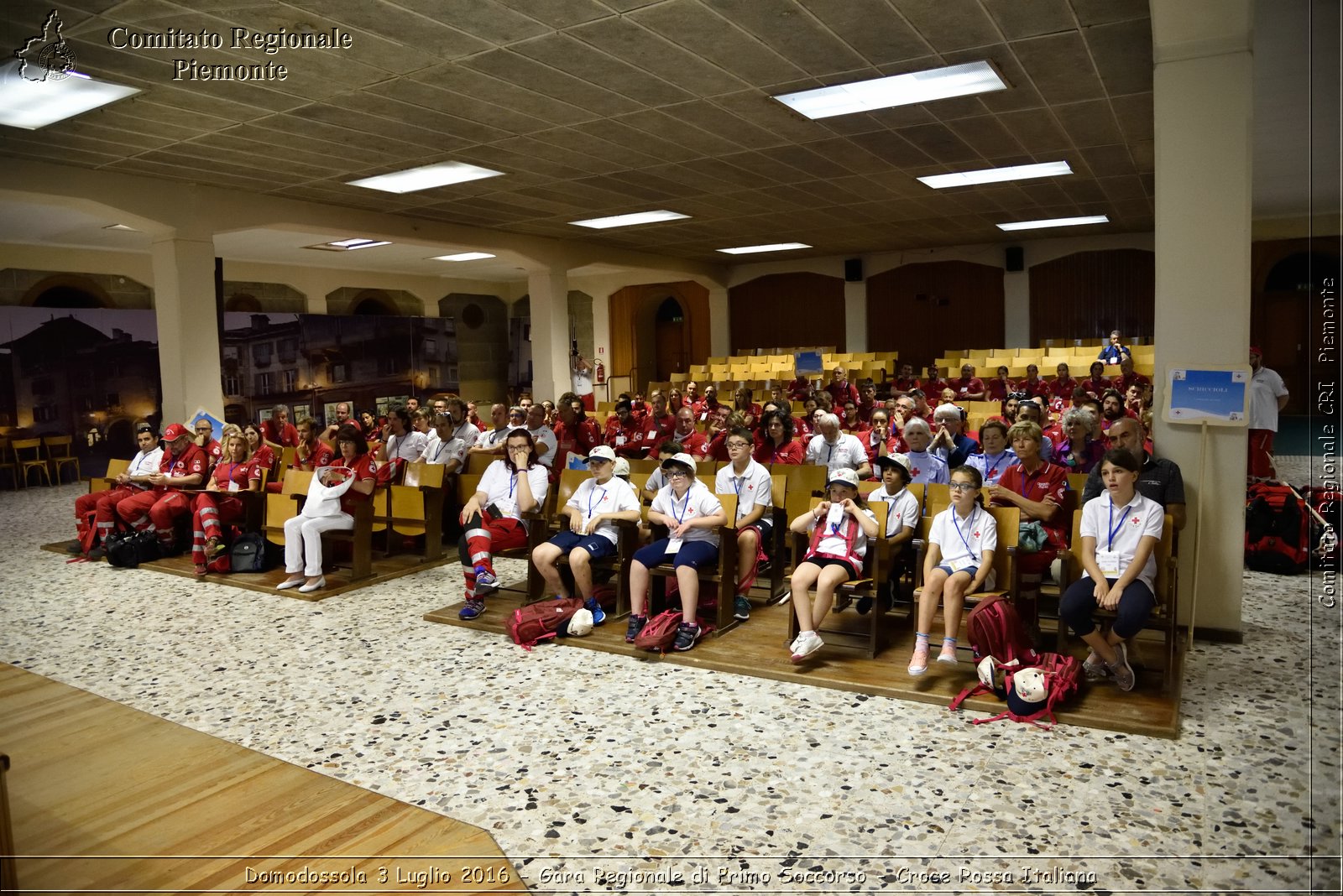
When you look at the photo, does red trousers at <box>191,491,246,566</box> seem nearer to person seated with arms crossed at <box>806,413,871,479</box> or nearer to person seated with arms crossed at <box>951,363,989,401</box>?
person seated with arms crossed at <box>806,413,871,479</box>

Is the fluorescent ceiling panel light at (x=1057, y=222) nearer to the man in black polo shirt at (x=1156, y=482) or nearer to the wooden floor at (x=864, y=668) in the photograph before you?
the man in black polo shirt at (x=1156, y=482)

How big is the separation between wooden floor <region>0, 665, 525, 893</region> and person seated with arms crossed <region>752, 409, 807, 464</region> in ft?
13.3

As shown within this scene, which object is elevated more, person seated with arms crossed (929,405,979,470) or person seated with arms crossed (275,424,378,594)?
person seated with arms crossed (929,405,979,470)

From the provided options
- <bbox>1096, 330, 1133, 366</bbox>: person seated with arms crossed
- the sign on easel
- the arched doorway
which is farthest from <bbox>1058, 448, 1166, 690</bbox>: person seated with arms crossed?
the arched doorway

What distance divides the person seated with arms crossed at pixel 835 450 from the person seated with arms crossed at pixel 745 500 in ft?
2.46

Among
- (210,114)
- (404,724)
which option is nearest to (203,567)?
(210,114)

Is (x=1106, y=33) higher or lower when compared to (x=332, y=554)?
higher

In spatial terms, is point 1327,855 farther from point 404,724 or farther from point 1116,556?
point 404,724

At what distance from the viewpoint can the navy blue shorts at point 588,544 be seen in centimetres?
528

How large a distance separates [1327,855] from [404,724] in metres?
3.43

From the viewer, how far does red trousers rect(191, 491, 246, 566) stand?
693cm

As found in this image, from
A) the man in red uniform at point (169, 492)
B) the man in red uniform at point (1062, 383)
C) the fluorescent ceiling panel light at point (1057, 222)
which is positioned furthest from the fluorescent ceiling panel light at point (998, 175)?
the man in red uniform at point (169, 492)

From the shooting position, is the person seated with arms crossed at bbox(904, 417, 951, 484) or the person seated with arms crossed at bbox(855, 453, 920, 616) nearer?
the person seated with arms crossed at bbox(855, 453, 920, 616)

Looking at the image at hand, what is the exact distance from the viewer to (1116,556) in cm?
400
